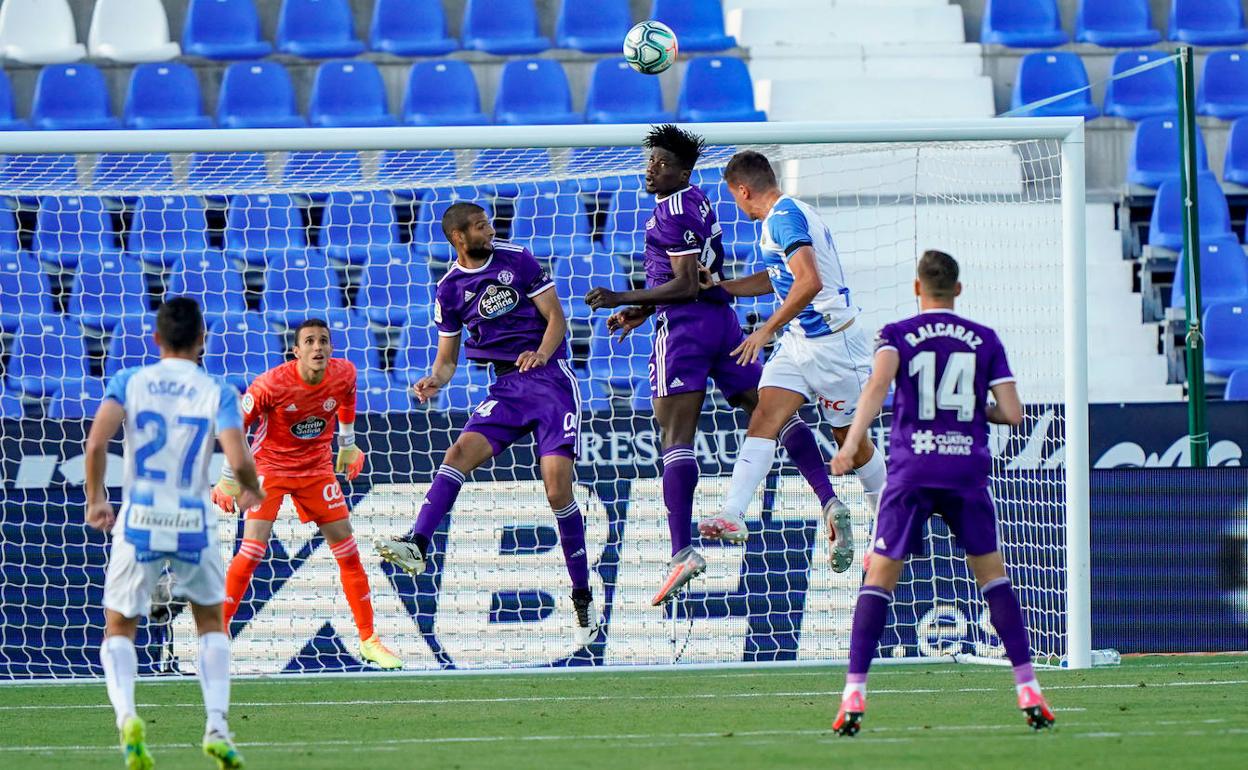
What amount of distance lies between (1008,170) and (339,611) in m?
7.11

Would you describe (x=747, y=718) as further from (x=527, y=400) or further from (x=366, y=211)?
(x=366, y=211)

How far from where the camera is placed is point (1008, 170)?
1496 cm

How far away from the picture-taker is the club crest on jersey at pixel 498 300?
9492 millimetres

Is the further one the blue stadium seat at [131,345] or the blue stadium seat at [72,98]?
the blue stadium seat at [72,98]

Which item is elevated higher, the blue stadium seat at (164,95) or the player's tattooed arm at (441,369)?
the blue stadium seat at (164,95)

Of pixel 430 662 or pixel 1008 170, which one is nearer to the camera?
pixel 430 662

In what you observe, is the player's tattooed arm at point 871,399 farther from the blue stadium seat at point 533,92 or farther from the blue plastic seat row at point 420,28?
the blue plastic seat row at point 420,28

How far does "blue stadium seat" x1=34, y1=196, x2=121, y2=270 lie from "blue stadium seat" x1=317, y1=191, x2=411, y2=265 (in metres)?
1.61

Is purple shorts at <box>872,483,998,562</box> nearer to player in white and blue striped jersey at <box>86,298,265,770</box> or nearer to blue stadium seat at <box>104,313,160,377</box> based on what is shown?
player in white and blue striped jersey at <box>86,298,265,770</box>

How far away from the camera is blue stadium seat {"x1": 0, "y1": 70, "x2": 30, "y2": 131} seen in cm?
1568

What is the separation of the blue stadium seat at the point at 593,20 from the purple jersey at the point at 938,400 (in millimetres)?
10677

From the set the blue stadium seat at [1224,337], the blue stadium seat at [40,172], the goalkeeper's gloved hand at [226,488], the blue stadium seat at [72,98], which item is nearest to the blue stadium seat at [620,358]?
the goalkeeper's gloved hand at [226,488]

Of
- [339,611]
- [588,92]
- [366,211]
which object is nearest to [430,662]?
[339,611]

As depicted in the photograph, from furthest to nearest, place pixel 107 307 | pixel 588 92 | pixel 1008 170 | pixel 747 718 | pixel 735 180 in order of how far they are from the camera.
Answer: pixel 588 92, pixel 1008 170, pixel 107 307, pixel 735 180, pixel 747 718
